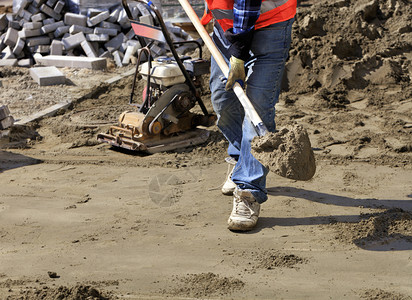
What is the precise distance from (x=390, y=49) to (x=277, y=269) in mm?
5152

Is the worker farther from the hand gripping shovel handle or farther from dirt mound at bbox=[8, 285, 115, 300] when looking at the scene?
dirt mound at bbox=[8, 285, 115, 300]

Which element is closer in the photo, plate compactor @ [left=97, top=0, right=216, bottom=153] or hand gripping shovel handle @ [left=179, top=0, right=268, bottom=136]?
hand gripping shovel handle @ [left=179, top=0, right=268, bottom=136]

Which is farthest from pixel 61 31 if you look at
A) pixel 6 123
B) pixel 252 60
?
pixel 252 60

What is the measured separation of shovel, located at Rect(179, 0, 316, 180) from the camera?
122 inches

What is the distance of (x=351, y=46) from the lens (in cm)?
728

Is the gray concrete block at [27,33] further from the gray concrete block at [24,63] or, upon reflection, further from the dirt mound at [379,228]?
the dirt mound at [379,228]

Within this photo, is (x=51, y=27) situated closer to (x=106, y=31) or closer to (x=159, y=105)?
(x=106, y=31)

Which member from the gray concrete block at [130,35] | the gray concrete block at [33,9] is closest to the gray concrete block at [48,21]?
the gray concrete block at [33,9]

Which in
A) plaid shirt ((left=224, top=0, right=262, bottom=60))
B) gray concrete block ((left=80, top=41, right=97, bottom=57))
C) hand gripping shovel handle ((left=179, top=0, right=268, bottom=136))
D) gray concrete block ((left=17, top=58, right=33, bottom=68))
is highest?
plaid shirt ((left=224, top=0, right=262, bottom=60))

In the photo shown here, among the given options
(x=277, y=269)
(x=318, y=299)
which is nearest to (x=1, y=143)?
(x=277, y=269)

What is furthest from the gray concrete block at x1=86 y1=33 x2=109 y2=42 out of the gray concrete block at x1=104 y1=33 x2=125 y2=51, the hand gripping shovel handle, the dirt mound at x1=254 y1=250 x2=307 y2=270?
the dirt mound at x1=254 y1=250 x2=307 y2=270

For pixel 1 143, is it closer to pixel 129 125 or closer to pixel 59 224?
pixel 129 125

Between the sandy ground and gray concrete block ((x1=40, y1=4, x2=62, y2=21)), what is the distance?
3.97 metres

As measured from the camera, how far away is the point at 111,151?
17.3ft
